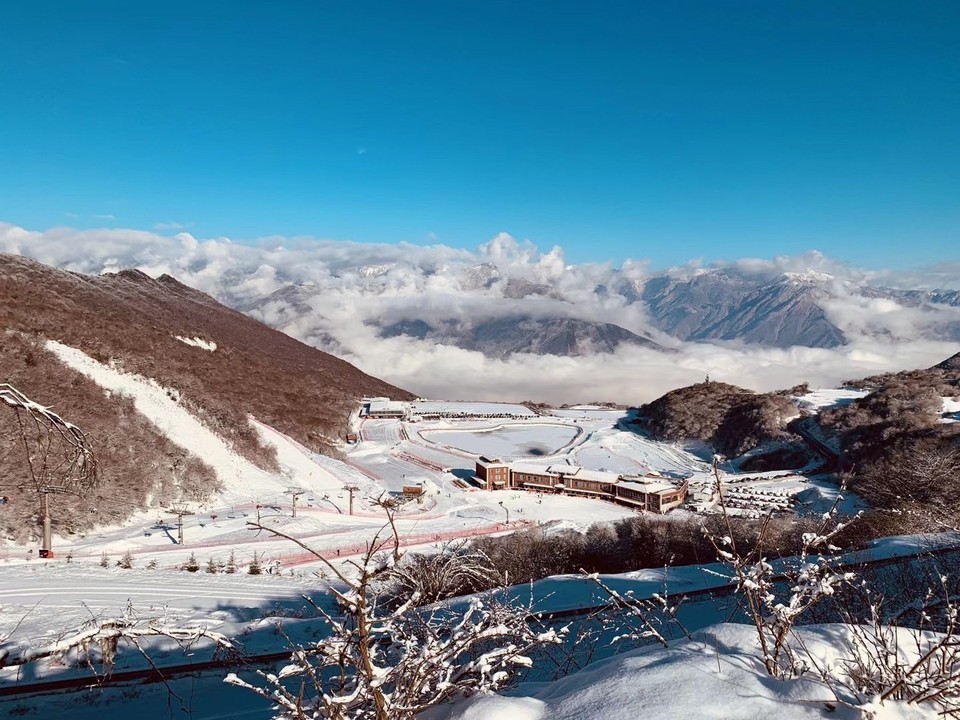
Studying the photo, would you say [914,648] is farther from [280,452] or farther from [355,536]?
[280,452]

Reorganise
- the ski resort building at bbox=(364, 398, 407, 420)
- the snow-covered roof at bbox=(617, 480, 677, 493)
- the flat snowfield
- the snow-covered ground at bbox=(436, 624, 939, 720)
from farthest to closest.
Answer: the flat snowfield, the ski resort building at bbox=(364, 398, 407, 420), the snow-covered roof at bbox=(617, 480, 677, 493), the snow-covered ground at bbox=(436, 624, 939, 720)

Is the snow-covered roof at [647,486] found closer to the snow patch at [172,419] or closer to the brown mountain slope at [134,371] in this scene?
the brown mountain slope at [134,371]

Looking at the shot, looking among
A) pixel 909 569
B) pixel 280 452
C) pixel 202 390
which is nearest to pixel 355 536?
pixel 280 452

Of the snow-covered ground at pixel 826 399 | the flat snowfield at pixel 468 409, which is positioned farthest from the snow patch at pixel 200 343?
the snow-covered ground at pixel 826 399

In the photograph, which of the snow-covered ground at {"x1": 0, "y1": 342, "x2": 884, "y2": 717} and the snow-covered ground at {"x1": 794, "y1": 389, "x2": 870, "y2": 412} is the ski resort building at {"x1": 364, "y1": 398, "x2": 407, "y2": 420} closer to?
the snow-covered ground at {"x1": 0, "y1": 342, "x2": 884, "y2": 717}

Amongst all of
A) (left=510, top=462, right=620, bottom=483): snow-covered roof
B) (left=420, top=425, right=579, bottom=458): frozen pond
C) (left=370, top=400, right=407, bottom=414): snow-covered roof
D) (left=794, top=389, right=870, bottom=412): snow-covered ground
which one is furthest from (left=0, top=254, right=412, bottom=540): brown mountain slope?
(left=794, top=389, right=870, bottom=412): snow-covered ground
